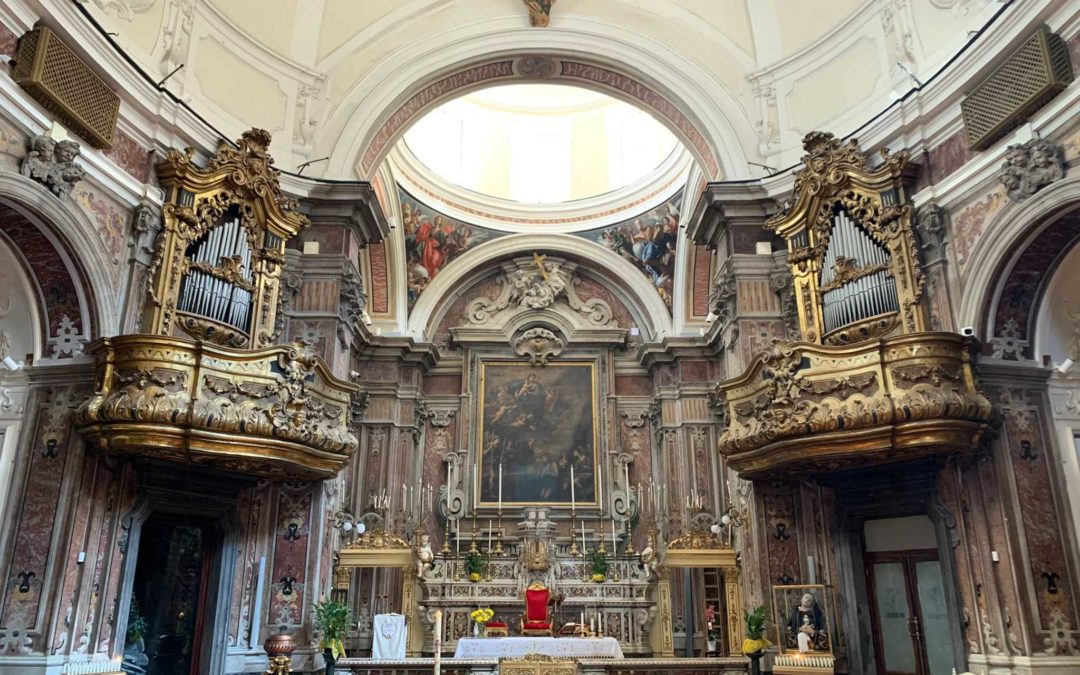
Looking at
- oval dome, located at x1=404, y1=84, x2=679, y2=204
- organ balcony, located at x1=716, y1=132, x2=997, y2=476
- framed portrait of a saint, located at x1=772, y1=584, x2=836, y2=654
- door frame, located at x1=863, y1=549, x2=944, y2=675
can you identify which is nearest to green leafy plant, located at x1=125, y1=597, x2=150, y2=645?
organ balcony, located at x1=716, y1=132, x2=997, y2=476

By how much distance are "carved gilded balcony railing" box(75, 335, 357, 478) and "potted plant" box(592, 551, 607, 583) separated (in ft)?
23.2

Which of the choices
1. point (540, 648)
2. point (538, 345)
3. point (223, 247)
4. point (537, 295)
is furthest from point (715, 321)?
point (223, 247)

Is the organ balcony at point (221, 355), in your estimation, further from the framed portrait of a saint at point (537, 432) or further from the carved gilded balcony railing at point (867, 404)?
the framed portrait of a saint at point (537, 432)

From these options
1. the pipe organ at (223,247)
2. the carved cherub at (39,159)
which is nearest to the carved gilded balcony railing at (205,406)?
the pipe organ at (223,247)

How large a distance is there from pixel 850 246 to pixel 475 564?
9.30 metres

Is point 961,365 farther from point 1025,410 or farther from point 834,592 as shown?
point 834,592

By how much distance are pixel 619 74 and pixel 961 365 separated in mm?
8443

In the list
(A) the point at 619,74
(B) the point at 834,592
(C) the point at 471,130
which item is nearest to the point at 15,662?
(B) the point at 834,592

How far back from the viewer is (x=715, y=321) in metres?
16.8

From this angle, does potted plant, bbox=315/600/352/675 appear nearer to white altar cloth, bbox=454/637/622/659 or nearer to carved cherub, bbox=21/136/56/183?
white altar cloth, bbox=454/637/622/659

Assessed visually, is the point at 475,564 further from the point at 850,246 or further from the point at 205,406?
the point at 850,246

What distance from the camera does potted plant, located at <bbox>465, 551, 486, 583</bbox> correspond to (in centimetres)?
1528

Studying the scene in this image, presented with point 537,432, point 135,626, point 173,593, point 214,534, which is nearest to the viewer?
point 135,626

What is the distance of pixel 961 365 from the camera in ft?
29.8
